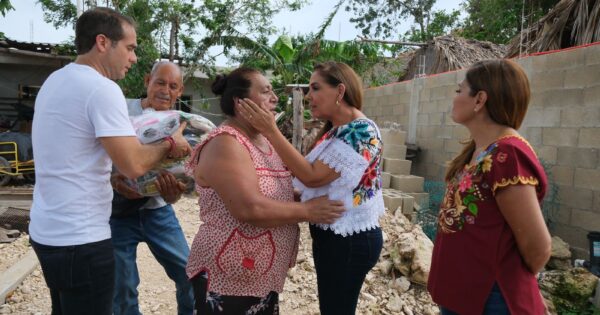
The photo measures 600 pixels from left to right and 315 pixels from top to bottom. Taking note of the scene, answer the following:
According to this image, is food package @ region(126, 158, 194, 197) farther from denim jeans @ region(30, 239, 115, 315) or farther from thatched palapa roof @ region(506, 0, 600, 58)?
thatched palapa roof @ region(506, 0, 600, 58)

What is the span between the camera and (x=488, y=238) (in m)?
1.50

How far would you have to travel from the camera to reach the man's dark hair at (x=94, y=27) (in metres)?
1.64

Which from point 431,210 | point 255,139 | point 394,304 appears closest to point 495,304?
point 255,139

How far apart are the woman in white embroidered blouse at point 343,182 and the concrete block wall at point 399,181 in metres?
Result: 4.31

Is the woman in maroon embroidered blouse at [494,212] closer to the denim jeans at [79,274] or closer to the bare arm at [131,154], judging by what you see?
the bare arm at [131,154]

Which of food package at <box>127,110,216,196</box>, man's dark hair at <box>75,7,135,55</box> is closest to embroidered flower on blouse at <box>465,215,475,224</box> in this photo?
food package at <box>127,110,216,196</box>

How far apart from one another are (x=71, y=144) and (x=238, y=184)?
2.05 ft

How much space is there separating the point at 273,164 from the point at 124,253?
1201 mm

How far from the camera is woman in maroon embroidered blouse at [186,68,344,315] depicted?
1540mm

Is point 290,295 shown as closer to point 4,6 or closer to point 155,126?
point 155,126

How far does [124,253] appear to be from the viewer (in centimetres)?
239

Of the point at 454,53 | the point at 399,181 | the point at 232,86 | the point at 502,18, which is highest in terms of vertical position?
the point at 502,18

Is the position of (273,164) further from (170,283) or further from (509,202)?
(170,283)

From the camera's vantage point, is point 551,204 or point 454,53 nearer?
point 551,204
